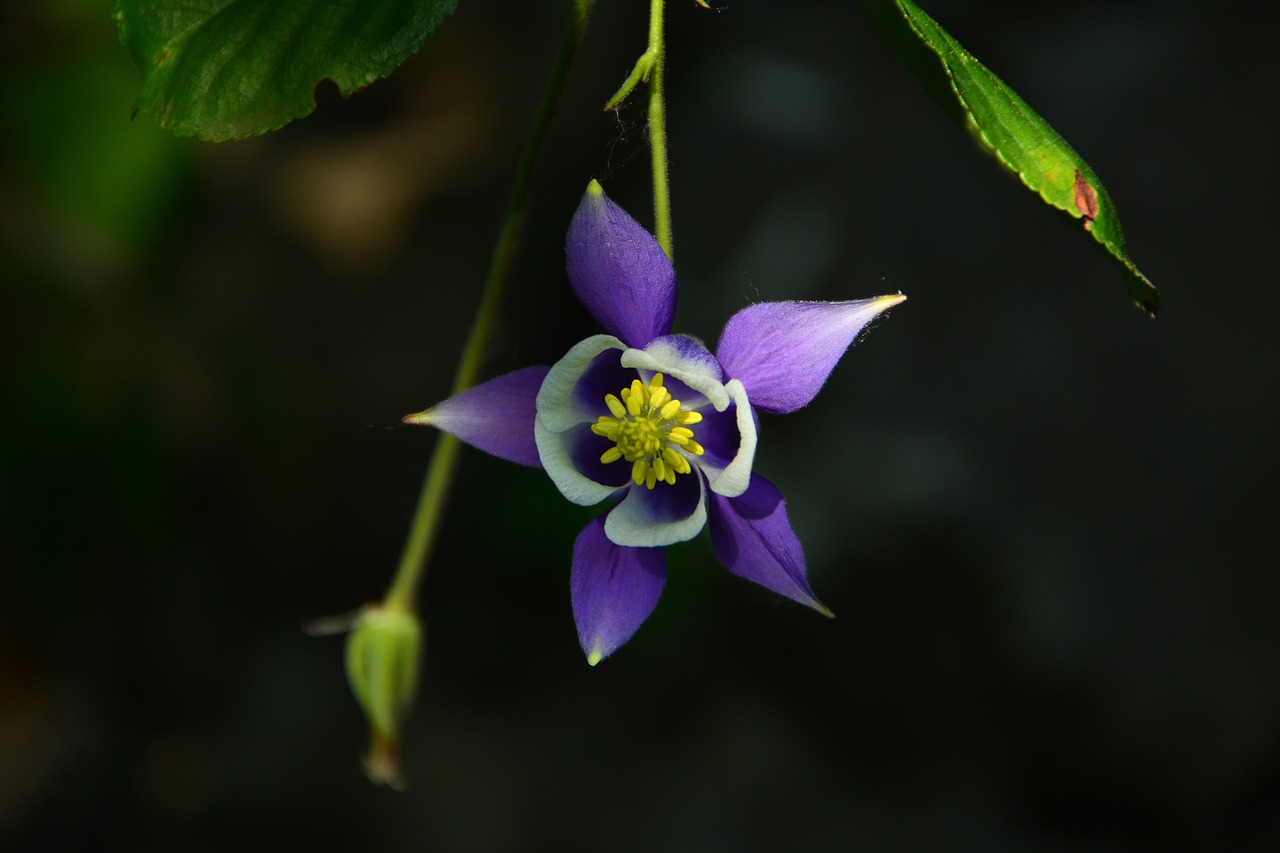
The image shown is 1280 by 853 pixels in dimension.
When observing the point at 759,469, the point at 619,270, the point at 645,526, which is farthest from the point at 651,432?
the point at 759,469

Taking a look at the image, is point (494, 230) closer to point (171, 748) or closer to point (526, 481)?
point (526, 481)

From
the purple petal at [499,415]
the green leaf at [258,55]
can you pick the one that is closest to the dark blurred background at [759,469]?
the green leaf at [258,55]

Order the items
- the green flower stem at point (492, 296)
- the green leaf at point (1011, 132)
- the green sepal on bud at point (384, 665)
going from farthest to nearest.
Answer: the green sepal on bud at point (384, 665)
the green flower stem at point (492, 296)
the green leaf at point (1011, 132)

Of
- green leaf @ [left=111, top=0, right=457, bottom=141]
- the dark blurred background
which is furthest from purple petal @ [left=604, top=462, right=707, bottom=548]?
the dark blurred background

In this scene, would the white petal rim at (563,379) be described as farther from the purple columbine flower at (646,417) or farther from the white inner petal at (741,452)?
the white inner petal at (741,452)

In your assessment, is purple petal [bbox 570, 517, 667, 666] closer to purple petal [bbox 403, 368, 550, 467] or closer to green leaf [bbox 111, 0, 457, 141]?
purple petal [bbox 403, 368, 550, 467]

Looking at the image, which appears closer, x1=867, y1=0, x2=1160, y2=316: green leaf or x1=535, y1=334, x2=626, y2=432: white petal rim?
x1=867, y1=0, x2=1160, y2=316: green leaf

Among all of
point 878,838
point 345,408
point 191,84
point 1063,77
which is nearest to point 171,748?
point 345,408

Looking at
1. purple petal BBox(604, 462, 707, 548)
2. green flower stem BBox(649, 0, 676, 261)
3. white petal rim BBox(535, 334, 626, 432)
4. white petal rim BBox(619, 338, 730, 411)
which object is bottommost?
purple petal BBox(604, 462, 707, 548)
